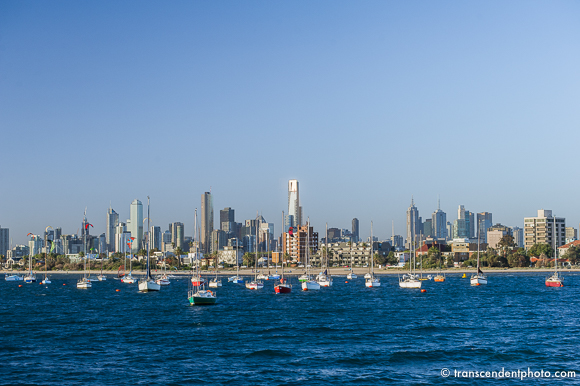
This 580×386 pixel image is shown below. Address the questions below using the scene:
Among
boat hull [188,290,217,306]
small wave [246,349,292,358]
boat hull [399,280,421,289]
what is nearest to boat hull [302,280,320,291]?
boat hull [399,280,421,289]

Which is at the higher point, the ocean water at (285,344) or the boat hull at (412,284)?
the ocean water at (285,344)

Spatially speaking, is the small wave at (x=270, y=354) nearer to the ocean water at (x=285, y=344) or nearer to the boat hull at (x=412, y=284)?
the ocean water at (x=285, y=344)

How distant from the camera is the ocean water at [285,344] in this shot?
44.7m

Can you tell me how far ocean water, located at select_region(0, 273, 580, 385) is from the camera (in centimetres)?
4466

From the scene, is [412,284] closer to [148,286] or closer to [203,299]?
[148,286]

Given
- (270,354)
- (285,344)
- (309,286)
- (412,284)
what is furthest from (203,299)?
(412,284)

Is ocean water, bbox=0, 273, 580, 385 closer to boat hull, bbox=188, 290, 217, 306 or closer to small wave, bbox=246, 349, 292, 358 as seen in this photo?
small wave, bbox=246, 349, 292, 358

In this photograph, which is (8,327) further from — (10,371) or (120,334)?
(10,371)

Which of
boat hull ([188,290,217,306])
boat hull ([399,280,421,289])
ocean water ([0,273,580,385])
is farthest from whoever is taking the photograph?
boat hull ([399,280,421,289])

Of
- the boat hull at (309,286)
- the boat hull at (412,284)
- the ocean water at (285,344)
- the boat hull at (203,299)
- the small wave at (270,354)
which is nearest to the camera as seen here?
the ocean water at (285,344)

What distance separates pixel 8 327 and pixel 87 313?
18.6m

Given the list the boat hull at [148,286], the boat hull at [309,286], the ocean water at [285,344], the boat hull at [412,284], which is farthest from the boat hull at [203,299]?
the boat hull at [412,284]

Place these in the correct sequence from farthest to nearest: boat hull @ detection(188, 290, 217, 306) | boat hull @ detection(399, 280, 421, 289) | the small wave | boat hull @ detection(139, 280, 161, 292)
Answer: boat hull @ detection(399, 280, 421, 289) → boat hull @ detection(139, 280, 161, 292) → boat hull @ detection(188, 290, 217, 306) → the small wave

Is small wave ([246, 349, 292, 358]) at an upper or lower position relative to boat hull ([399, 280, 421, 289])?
upper
